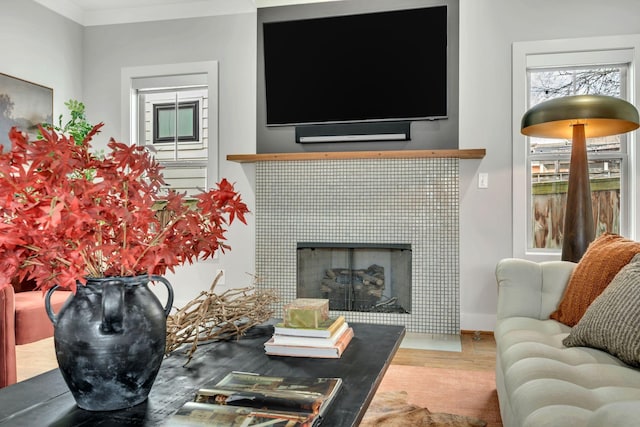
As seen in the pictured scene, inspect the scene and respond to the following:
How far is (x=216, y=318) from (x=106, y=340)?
0.77 m

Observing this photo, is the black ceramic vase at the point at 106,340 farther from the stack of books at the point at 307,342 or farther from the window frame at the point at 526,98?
the window frame at the point at 526,98

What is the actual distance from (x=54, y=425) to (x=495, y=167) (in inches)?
136

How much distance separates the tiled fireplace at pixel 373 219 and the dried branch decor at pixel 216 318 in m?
1.95

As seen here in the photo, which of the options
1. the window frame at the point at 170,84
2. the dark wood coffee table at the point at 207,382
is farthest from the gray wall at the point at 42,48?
the dark wood coffee table at the point at 207,382

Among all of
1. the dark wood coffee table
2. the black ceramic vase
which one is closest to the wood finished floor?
the dark wood coffee table

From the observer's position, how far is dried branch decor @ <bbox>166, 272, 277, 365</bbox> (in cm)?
167

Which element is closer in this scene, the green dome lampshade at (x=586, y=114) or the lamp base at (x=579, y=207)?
the green dome lampshade at (x=586, y=114)

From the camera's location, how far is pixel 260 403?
3.74 ft

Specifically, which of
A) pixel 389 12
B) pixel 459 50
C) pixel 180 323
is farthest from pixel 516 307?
pixel 389 12

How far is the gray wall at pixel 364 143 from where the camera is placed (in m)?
3.95

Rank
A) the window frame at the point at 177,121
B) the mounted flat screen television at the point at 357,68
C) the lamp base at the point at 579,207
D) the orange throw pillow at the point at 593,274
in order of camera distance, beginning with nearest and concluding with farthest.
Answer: the orange throw pillow at the point at 593,274, the lamp base at the point at 579,207, the mounted flat screen television at the point at 357,68, the window frame at the point at 177,121

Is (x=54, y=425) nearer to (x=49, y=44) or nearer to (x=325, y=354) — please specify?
(x=325, y=354)

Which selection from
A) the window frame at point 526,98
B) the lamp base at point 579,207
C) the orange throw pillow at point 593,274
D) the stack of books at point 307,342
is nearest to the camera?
the stack of books at point 307,342

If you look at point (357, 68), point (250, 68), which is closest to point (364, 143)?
point (357, 68)
